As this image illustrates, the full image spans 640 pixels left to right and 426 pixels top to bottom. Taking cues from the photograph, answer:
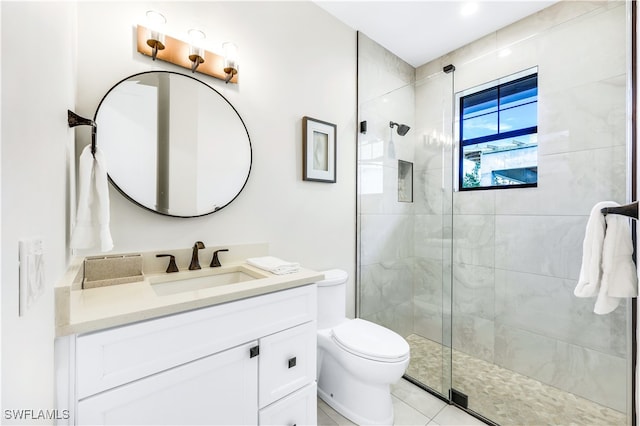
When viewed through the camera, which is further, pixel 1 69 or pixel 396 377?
pixel 396 377

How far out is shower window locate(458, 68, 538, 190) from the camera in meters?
2.05

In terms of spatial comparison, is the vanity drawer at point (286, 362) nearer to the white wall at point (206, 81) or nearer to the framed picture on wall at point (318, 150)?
the white wall at point (206, 81)

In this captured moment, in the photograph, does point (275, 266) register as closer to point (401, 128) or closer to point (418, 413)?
point (418, 413)

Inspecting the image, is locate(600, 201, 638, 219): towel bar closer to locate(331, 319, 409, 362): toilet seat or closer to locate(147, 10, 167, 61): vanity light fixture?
locate(331, 319, 409, 362): toilet seat

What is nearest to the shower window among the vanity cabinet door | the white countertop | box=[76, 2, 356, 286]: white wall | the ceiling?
the ceiling

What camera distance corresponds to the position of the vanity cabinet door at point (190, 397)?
2.75 feet

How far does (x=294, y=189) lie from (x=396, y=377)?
4.19 ft

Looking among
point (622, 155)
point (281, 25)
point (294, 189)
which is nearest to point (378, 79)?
point (281, 25)

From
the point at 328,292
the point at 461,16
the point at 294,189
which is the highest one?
the point at 461,16

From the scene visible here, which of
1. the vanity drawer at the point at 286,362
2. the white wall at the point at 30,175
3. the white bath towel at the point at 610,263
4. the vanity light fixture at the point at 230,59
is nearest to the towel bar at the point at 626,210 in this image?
the white bath towel at the point at 610,263

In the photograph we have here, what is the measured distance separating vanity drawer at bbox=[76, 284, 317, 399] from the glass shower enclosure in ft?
4.18

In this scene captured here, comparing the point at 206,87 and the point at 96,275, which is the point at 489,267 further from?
the point at 96,275

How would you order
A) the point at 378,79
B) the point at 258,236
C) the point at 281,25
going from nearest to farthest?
the point at 258,236, the point at 281,25, the point at 378,79

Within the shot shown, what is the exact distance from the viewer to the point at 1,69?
0.42 m
